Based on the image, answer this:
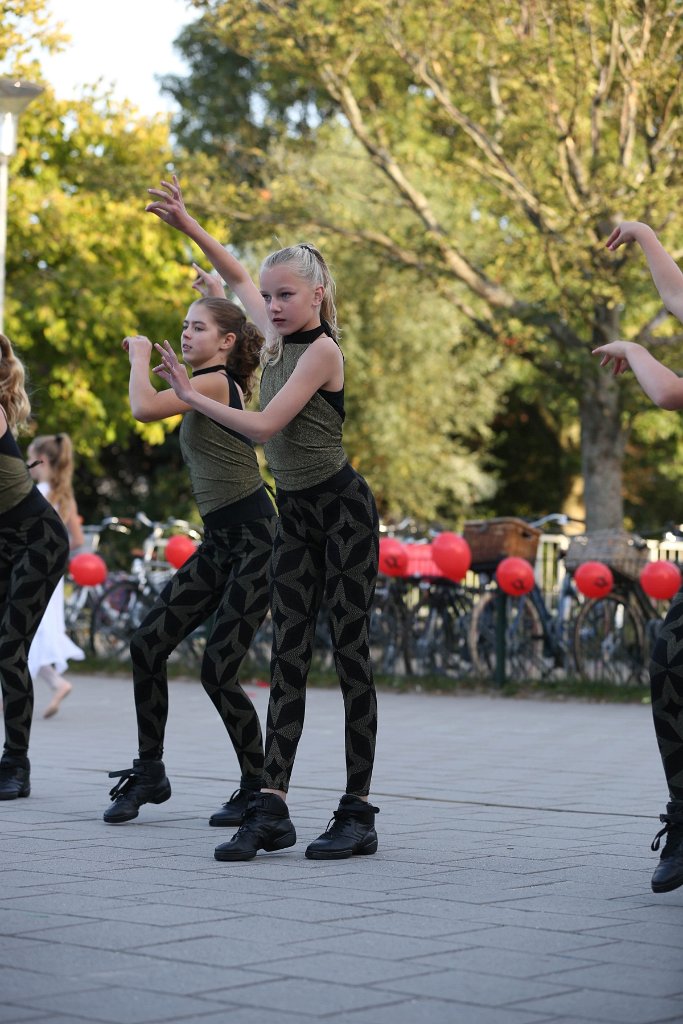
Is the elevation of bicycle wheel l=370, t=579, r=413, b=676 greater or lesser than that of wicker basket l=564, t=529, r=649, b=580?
lesser

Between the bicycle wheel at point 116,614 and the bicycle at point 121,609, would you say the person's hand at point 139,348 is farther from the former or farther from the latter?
the bicycle wheel at point 116,614

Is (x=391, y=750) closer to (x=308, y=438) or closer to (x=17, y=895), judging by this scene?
(x=308, y=438)

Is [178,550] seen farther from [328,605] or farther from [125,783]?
[328,605]

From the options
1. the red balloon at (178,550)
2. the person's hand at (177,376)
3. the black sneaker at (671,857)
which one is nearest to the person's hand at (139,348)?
the person's hand at (177,376)

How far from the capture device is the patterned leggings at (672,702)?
16.1 ft

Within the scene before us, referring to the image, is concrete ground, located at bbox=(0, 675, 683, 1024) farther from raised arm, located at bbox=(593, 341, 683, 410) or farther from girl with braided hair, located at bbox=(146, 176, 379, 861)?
raised arm, located at bbox=(593, 341, 683, 410)

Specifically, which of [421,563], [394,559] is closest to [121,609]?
[421,563]

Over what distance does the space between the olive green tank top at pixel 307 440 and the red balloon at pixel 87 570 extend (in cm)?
903

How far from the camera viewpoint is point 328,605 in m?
5.59

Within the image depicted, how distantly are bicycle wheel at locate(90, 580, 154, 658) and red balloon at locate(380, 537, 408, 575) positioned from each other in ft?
11.1

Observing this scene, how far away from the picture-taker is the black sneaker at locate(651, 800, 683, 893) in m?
4.73

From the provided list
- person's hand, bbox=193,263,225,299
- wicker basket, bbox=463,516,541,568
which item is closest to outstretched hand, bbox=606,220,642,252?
person's hand, bbox=193,263,225,299

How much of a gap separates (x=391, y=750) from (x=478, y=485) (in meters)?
26.5

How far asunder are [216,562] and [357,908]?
1806 millimetres
